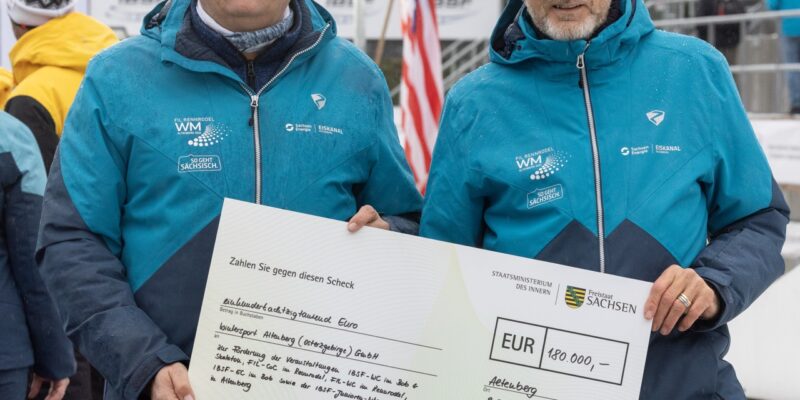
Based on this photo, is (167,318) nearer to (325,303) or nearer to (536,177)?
(325,303)

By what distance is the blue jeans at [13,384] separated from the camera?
4320 mm

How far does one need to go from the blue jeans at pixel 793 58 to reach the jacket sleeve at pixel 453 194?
7.35 meters

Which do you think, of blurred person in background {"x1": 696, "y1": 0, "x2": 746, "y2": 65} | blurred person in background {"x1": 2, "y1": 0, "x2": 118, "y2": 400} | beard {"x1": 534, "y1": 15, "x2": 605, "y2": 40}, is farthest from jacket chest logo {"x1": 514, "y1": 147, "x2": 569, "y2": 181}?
blurred person in background {"x1": 696, "y1": 0, "x2": 746, "y2": 65}

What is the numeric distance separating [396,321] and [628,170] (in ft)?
2.29

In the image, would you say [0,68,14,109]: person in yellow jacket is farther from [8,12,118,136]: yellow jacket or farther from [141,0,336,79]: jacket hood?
[141,0,336,79]: jacket hood

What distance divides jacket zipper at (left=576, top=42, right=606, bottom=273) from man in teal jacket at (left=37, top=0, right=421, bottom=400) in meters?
0.54

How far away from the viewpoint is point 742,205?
323 cm

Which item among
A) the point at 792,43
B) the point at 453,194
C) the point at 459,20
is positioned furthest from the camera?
the point at 459,20

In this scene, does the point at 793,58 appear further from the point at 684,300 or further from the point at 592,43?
the point at 684,300

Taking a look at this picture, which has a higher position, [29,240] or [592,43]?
[592,43]

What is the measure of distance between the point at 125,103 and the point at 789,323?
4.61 m

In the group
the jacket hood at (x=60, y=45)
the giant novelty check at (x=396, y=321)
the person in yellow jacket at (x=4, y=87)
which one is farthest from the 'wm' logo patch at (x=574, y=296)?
the person in yellow jacket at (x=4, y=87)

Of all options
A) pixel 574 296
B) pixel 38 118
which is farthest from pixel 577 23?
pixel 38 118

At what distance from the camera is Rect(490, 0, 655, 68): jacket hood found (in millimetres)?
3236
